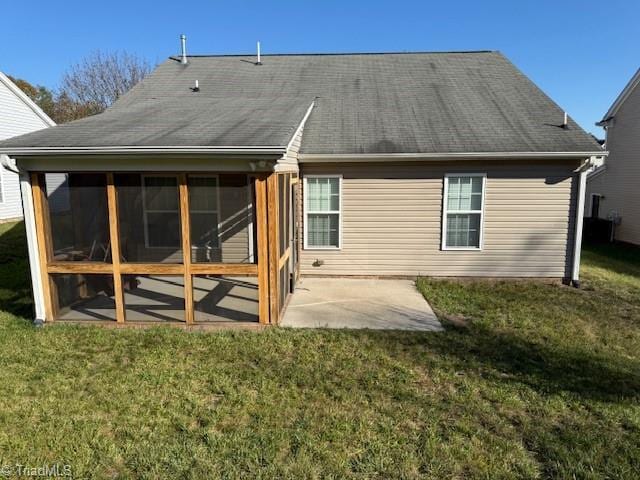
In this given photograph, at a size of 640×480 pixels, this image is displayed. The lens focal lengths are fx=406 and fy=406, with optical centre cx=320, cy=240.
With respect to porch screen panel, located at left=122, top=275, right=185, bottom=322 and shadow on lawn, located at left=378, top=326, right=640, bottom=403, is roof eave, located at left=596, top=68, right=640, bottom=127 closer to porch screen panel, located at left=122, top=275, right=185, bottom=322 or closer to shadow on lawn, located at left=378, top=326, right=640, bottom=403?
shadow on lawn, located at left=378, top=326, right=640, bottom=403

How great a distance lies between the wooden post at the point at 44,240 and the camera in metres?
5.33

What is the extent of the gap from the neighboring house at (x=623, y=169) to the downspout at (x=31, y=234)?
16290 mm

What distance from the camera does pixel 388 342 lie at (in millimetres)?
5090

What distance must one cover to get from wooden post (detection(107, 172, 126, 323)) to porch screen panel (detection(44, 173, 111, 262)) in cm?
16

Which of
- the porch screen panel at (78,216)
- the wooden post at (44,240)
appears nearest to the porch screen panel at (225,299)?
the porch screen panel at (78,216)

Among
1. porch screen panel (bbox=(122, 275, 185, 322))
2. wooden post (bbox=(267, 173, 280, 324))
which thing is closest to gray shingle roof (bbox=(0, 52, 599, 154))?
wooden post (bbox=(267, 173, 280, 324))

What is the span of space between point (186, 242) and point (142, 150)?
128 centimetres

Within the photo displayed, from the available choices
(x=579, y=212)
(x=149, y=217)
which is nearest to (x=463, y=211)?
(x=579, y=212)

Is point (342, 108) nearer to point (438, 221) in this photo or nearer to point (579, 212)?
point (438, 221)

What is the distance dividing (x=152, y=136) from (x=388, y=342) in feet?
13.4

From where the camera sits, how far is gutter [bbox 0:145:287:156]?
4859mm

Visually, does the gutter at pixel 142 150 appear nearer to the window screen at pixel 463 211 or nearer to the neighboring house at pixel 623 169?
the window screen at pixel 463 211

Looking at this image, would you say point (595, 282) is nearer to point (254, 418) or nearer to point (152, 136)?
point (254, 418)

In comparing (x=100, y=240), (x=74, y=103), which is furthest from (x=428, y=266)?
(x=74, y=103)
